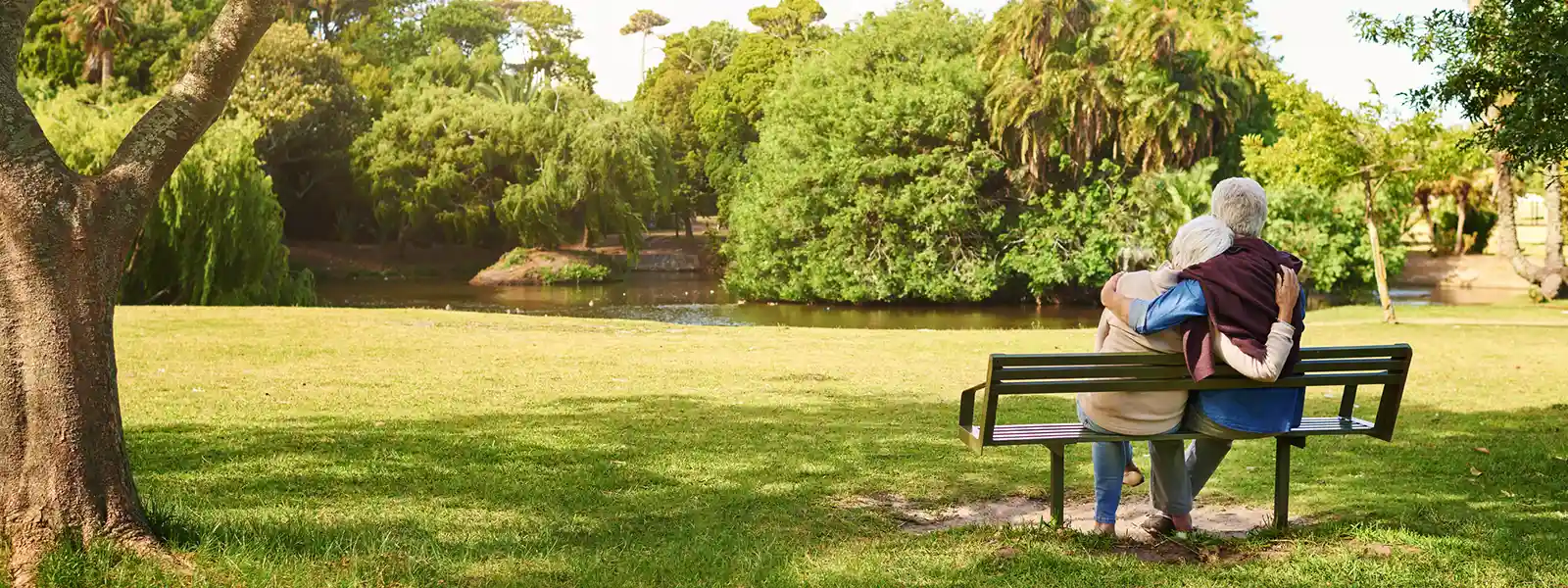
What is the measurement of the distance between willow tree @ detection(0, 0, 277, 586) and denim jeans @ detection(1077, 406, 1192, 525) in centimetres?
399

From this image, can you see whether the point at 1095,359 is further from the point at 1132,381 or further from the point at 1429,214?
the point at 1429,214

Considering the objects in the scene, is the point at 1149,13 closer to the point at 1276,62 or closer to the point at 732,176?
the point at 1276,62

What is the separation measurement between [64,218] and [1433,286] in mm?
50011

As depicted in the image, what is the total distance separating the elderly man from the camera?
5.75 m

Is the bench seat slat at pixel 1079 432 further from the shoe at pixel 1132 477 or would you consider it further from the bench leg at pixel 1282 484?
the shoe at pixel 1132 477

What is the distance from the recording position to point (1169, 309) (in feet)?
19.1

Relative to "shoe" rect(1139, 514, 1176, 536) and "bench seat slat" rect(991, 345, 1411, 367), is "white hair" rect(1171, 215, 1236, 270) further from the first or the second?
"shoe" rect(1139, 514, 1176, 536)

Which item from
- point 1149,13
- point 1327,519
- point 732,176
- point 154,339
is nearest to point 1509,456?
point 1327,519

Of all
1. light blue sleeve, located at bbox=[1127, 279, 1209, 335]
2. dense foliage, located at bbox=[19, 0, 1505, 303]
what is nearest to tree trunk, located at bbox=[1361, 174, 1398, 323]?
dense foliage, located at bbox=[19, 0, 1505, 303]

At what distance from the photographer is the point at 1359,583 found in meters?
5.25

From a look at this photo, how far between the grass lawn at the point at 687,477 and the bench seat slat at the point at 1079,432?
1.43ft

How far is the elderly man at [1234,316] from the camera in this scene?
5.75m

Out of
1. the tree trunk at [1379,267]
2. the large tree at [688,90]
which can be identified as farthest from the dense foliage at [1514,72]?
the large tree at [688,90]

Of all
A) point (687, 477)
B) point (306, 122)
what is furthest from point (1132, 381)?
point (306, 122)
